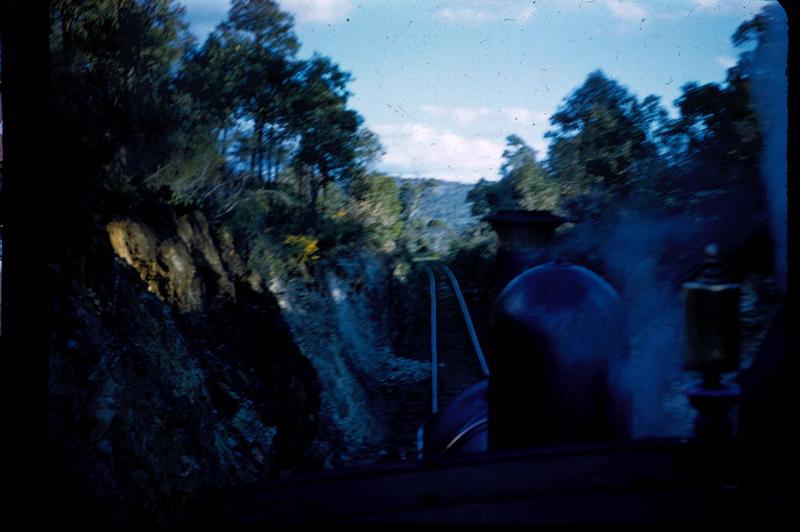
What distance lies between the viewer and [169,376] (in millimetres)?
6246

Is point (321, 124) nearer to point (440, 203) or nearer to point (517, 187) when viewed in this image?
point (517, 187)

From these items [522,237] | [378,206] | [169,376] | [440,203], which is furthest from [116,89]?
[440,203]

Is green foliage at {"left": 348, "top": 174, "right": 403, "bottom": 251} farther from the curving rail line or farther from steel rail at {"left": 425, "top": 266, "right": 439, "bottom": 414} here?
steel rail at {"left": 425, "top": 266, "right": 439, "bottom": 414}

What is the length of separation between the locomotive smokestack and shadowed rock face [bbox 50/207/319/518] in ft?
9.42

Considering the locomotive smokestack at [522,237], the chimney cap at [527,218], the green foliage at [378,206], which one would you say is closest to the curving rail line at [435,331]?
the locomotive smokestack at [522,237]

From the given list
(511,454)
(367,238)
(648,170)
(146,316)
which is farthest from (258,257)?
(511,454)

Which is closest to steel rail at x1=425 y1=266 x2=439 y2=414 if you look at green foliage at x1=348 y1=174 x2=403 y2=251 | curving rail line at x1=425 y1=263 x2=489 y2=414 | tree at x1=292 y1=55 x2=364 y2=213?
curving rail line at x1=425 y1=263 x2=489 y2=414

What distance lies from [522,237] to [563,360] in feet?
4.95

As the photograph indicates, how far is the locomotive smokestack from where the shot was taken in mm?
4387

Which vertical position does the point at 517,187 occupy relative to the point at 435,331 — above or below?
above

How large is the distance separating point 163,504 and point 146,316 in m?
1.89

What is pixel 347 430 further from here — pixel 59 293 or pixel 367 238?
pixel 367 238

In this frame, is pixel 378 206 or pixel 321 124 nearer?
pixel 321 124

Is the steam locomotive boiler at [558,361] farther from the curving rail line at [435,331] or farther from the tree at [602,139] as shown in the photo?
the tree at [602,139]
